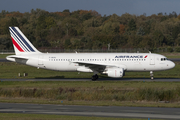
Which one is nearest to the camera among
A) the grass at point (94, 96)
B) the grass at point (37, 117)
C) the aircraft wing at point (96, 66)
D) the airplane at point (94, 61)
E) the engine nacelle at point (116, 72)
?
the grass at point (37, 117)

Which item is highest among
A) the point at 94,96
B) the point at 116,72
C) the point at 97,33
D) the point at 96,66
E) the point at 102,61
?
the point at 97,33

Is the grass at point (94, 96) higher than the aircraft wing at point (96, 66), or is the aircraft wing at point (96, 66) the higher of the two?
the aircraft wing at point (96, 66)

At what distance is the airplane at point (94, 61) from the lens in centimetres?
3944

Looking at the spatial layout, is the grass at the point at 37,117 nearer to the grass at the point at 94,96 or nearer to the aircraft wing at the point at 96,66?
the grass at the point at 94,96

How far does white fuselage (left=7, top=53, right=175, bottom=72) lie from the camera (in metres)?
A: 39.5

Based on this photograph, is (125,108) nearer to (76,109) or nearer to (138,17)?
(76,109)

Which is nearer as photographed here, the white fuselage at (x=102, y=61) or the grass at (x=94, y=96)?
the grass at (x=94, y=96)

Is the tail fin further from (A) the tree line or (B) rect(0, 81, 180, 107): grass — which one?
(A) the tree line

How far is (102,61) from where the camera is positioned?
132 feet

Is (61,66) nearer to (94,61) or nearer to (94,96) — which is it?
(94,61)

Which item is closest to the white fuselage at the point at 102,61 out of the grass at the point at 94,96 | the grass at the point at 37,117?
the grass at the point at 94,96

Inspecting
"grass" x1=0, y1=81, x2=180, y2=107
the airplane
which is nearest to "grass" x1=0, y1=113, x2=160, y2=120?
"grass" x1=0, y1=81, x2=180, y2=107

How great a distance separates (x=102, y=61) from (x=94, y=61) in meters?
1.15

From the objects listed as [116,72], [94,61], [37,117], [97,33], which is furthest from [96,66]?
[97,33]
